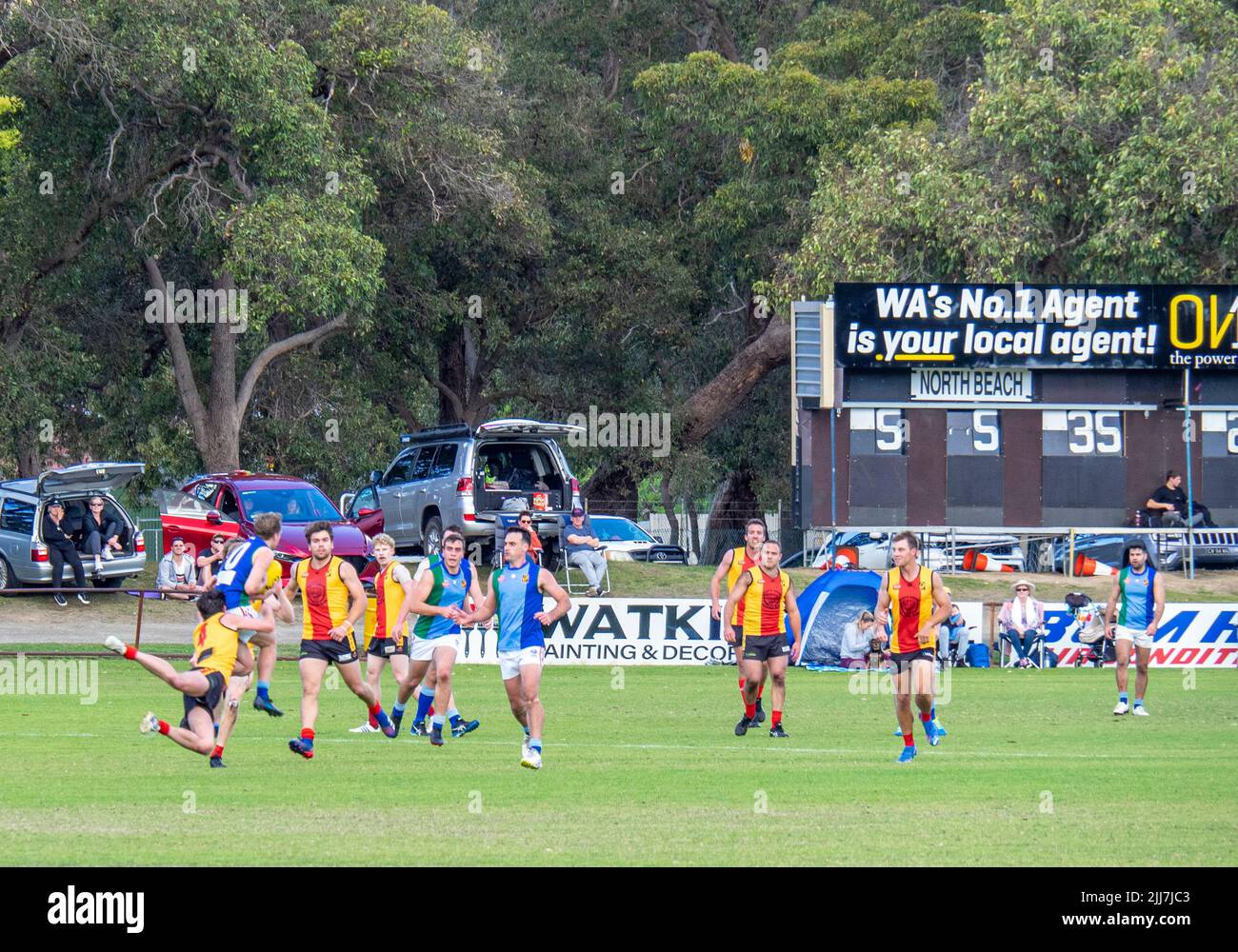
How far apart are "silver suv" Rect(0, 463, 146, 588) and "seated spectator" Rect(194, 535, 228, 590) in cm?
151

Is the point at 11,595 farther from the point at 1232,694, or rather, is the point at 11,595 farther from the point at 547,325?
the point at 1232,694

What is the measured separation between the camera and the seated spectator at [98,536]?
28.4 meters

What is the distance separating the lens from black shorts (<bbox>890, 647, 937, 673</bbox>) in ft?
46.9

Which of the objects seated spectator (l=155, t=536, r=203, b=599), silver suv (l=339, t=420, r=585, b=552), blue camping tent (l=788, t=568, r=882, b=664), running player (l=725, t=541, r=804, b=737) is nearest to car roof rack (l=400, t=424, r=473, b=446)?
silver suv (l=339, t=420, r=585, b=552)

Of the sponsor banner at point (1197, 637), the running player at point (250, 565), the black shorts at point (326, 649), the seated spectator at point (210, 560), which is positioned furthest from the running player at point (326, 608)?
the sponsor banner at point (1197, 637)

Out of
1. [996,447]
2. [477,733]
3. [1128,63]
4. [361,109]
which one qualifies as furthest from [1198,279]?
[477,733]

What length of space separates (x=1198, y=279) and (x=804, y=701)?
17545 mm

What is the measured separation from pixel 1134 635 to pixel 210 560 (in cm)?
1127

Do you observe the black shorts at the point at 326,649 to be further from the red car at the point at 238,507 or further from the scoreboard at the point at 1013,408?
the scoreboard at the point at 1013,408

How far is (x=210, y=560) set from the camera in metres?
21.5

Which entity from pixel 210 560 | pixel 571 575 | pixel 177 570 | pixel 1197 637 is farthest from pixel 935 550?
pixel 210 560

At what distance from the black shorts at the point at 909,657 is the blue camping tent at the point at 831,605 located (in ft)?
35.5

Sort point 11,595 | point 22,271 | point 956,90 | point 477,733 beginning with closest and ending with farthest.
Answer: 1. point 477,733
2. point 11,595
3. point 22,271
4. point 956,90

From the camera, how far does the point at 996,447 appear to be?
29.2 metres
